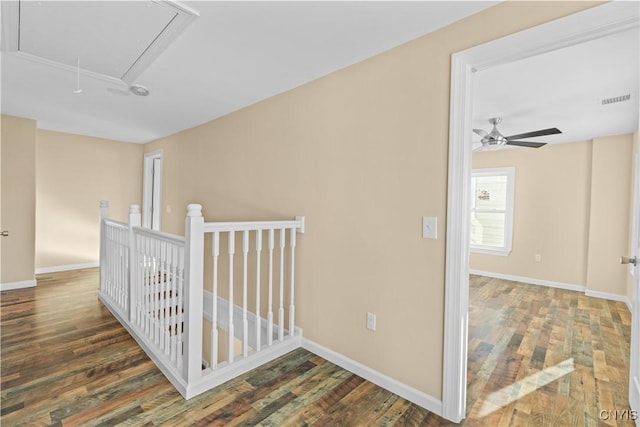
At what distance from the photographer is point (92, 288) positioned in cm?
400

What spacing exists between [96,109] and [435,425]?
174 inches

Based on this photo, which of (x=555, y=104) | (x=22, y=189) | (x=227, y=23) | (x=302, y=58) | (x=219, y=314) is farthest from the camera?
(x=22, y=189)

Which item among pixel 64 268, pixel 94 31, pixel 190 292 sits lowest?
pixel 64 268

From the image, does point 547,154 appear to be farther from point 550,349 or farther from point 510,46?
point 510,46

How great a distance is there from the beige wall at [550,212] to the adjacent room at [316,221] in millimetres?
890

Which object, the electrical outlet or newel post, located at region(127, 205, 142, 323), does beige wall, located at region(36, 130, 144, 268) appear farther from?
the electrical outlet

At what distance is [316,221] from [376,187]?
25.1 inches

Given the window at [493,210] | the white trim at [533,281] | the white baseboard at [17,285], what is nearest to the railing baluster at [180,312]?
the white baseboard at [17,285]

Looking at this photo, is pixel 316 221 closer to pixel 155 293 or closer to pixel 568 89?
pixel 155 293

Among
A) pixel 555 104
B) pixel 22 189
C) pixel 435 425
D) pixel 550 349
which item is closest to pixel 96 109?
pixel 22 189

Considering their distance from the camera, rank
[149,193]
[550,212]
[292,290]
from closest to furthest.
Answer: [292,290], [550,212], [149,193]

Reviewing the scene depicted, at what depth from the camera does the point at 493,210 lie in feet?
18.3

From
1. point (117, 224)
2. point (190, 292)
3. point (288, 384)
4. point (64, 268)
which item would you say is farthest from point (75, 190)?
point (288, 384)

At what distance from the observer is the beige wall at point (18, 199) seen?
12.6 ft
